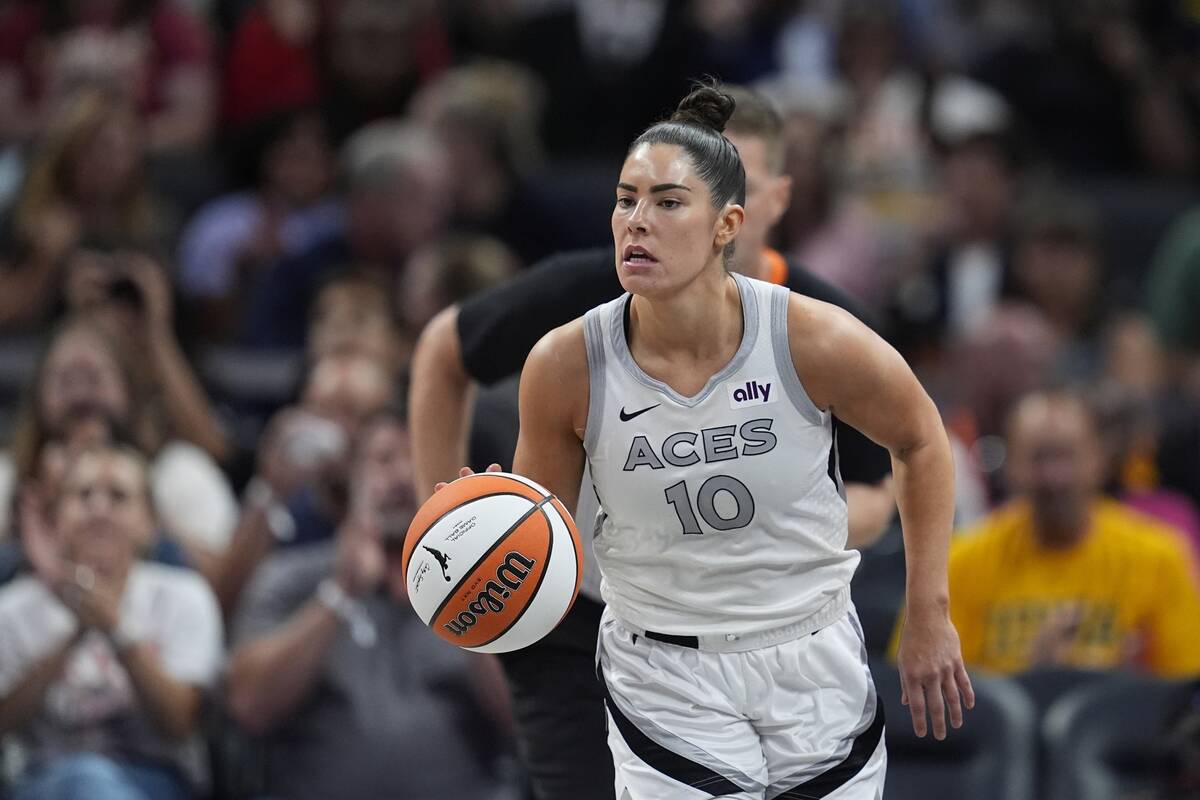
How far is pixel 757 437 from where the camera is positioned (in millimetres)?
3633

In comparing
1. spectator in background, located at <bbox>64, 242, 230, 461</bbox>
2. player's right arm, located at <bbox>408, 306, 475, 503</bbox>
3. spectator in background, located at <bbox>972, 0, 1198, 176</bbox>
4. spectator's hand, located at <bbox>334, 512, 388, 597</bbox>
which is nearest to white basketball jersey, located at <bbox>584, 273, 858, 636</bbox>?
player's right arm, located at <bbox>408, 306, 475, 503</bbox>

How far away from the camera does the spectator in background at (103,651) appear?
226 inches

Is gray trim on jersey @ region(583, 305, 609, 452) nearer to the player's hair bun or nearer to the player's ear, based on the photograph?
the player's ear

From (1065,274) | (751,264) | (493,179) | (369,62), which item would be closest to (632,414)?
(751,264)

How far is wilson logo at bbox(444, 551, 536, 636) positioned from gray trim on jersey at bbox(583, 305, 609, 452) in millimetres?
281

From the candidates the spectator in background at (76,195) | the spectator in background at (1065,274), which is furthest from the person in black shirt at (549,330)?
the spectator in background at (1065,274)

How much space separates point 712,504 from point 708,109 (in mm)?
803

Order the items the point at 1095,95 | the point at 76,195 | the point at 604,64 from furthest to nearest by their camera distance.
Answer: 1. the point at 1095,95
2. the point at 604,64
3. the point at 76,195

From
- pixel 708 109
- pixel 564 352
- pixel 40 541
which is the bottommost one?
pixel 40 541

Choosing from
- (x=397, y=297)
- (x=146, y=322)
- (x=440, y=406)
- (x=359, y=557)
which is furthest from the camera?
(x=397, y=297)

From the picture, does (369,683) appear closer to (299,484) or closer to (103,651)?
(103,651)

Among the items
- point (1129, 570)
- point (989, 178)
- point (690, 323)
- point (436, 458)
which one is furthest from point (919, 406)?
point (989, 178)

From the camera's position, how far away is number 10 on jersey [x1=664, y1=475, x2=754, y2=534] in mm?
3629

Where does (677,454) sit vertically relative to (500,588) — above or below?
above
